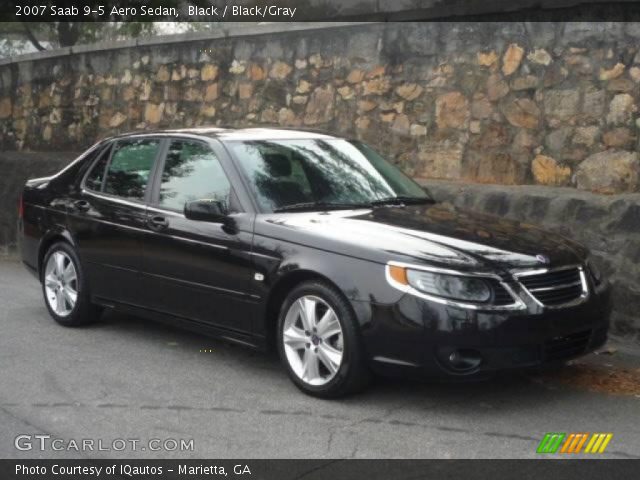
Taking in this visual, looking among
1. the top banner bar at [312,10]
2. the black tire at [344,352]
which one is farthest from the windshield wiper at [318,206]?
the top banner bar at [312,10]

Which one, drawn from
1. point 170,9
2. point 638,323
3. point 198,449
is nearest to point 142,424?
point 198,449

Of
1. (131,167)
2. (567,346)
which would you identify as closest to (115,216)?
(131,167)

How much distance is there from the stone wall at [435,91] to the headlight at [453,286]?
321cm

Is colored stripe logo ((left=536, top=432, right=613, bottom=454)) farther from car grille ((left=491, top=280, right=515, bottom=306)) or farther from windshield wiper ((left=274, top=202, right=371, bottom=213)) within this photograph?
windshield wiper ((left=274, top=202, right=371, bottom=213))

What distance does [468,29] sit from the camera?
30.0 ft

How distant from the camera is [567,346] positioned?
562cm

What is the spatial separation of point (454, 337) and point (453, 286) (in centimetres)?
28

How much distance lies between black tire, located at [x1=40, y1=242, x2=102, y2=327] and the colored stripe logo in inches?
160

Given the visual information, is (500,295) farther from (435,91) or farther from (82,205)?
(435,91)

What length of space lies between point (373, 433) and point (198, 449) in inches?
36.4

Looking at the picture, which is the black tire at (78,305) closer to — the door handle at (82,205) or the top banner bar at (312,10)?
the door handle at (82,205)

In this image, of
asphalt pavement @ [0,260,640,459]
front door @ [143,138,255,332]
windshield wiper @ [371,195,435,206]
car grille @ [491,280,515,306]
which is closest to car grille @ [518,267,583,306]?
car grille @ [491,280,515,306]

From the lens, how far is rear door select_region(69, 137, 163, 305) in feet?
23.5
